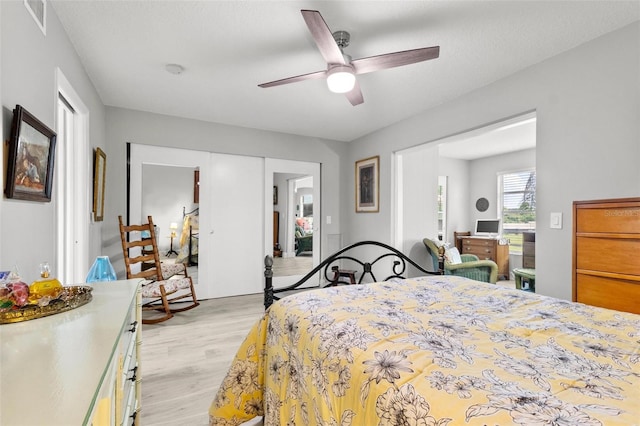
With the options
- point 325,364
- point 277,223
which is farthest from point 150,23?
point 277,223

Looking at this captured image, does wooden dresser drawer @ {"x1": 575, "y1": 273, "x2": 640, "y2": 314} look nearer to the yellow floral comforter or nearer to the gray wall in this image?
the yellow floral comforter

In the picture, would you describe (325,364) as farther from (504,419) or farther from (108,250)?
(108,250)

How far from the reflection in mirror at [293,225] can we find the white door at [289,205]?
0.02 m

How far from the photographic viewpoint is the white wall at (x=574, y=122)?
2.07 m

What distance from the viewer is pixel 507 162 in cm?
619

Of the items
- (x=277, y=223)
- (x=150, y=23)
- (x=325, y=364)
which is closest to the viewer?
(x=325, y=364)

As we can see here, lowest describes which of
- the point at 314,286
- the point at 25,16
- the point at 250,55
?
the point at 314,286

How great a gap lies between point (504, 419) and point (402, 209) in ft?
12.5

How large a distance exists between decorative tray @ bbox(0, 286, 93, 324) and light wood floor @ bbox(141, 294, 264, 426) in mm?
950

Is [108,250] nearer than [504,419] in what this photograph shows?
No

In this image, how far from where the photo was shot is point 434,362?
919mm

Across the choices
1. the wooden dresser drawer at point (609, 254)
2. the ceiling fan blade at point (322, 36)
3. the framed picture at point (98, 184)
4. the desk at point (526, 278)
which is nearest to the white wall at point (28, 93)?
the framed picture at point (98, 184)

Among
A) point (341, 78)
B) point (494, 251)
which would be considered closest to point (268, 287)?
point (341, 78)

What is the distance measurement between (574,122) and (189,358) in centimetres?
343
